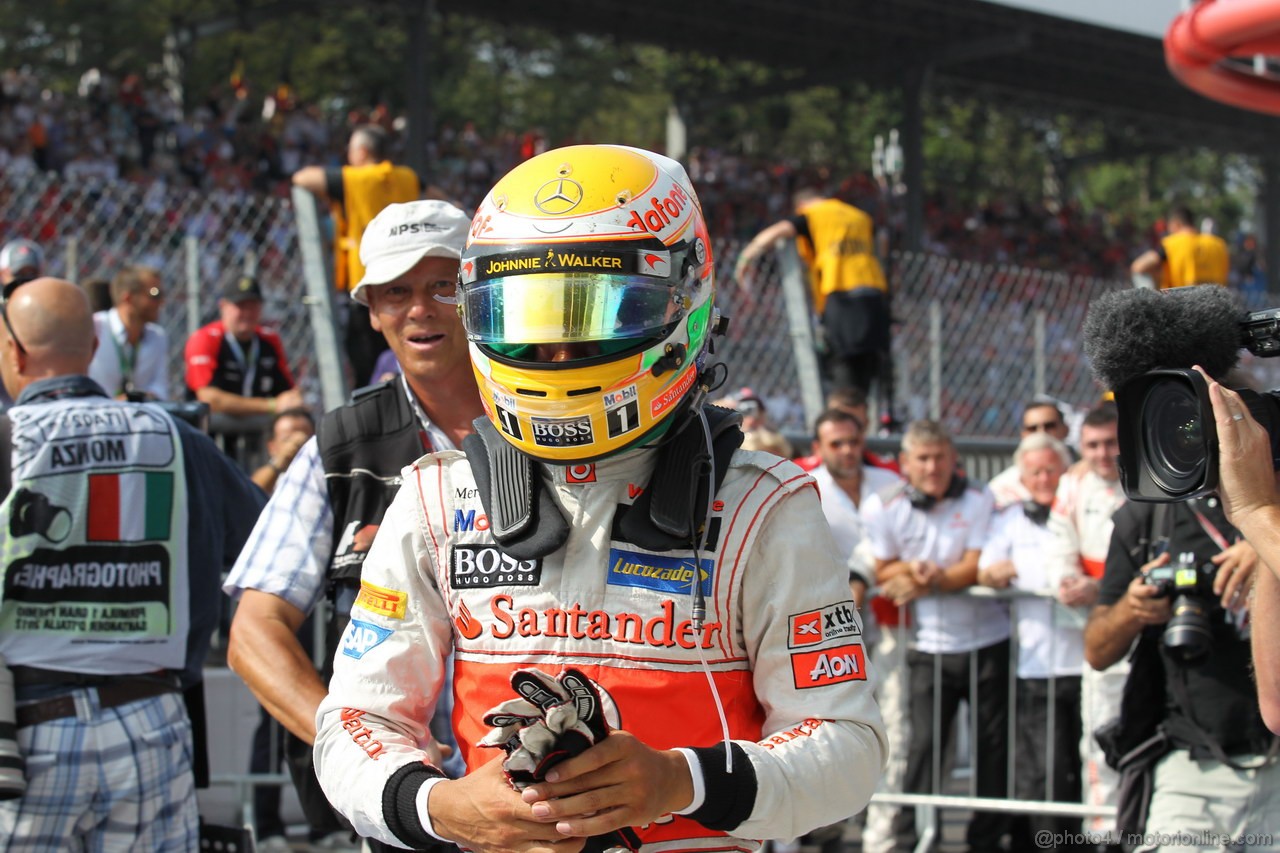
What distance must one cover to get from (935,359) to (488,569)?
8097mm

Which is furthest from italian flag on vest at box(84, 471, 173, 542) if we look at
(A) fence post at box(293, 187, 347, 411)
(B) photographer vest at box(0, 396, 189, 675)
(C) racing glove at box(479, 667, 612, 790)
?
(C) racing glove at box(479, 667, 612, 790)

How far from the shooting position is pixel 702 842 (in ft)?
7.04

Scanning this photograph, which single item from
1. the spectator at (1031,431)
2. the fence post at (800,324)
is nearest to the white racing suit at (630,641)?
the spectator at (1031,431)

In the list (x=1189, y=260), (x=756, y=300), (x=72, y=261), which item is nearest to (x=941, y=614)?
(x=756, y=300)

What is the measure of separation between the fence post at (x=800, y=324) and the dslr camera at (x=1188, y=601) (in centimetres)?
439

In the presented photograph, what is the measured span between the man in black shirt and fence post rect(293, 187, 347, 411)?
3585mm

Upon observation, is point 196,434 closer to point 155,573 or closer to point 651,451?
point 155,573

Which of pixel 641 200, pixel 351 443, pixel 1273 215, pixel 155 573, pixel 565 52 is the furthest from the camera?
pixel 565 52

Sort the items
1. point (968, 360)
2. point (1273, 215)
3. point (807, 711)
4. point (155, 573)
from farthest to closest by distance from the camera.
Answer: point (1273, 215) → point (968, 360) → point (155, 573) → point (807, 711)

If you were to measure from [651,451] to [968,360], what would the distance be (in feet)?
A: 26.6

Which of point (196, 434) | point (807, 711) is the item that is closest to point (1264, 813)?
point (807, 711)

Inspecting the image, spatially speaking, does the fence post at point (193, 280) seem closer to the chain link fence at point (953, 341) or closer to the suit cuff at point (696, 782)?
the chain link fence at point (953, 341)

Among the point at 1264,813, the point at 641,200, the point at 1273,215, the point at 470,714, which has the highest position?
the point at 1273,215

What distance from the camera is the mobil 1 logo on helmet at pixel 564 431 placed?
2.19m
